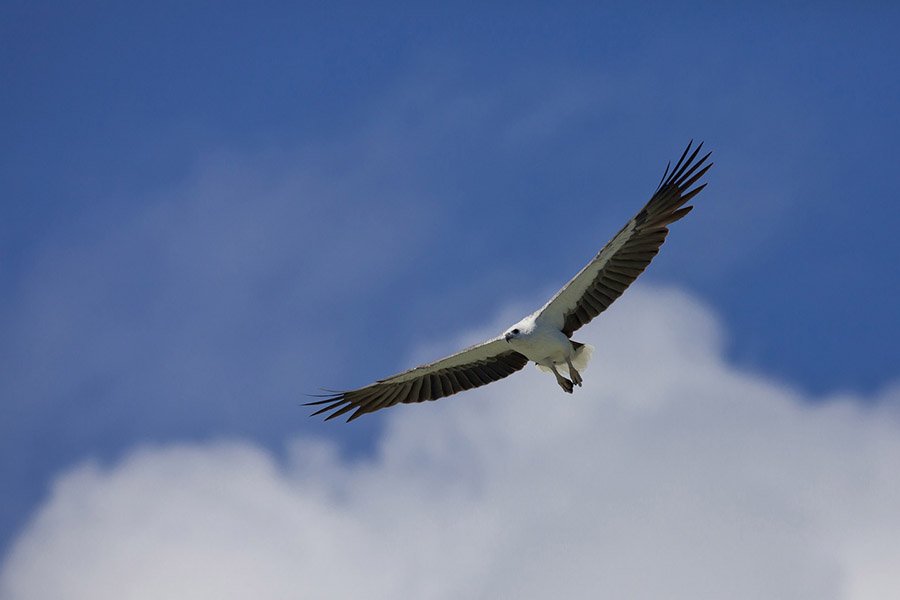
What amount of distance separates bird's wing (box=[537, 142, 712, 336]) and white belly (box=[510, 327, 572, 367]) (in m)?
0.32

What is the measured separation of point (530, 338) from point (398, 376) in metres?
2.56

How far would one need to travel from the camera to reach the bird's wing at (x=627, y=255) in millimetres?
26484

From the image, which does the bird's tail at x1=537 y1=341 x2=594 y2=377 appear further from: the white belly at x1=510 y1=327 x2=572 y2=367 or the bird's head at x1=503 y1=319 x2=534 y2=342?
the bird's head at x1=503 y1=319 x2=534 y2=342

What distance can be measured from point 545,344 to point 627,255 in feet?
6.24

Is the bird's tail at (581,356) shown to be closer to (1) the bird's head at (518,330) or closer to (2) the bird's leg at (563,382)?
(2) the bird's leg at (563,382)

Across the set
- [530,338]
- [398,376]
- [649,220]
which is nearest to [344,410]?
[398,376]

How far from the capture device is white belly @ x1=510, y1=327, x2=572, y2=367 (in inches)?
1046

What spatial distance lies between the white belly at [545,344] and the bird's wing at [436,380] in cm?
78

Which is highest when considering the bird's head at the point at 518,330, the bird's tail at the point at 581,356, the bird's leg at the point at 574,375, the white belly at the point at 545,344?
the bird's head at the point at 518,330

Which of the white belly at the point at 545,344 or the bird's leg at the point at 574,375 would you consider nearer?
the white belly at the point at 545,344

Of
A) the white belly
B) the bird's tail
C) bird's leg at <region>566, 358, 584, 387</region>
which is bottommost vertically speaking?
bird's leg at <region>566, 358, 584, 387</region>

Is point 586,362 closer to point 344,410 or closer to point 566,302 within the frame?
point 566,302

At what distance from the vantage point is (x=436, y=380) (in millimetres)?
28062

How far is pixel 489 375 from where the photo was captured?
91.5ft
